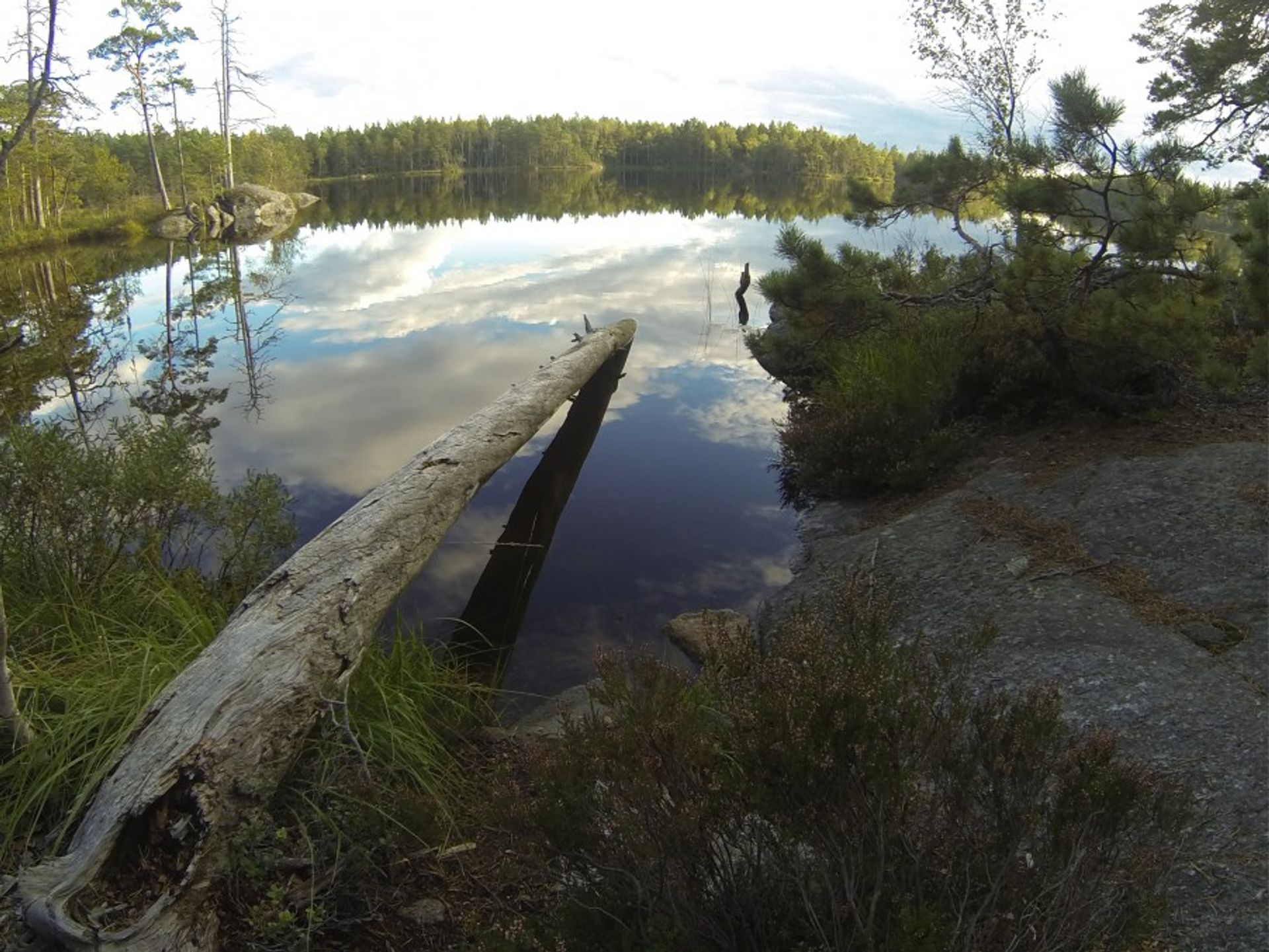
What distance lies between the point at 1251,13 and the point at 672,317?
9.71m

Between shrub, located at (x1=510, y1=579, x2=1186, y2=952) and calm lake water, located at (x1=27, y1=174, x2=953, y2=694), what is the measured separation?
3.10 m

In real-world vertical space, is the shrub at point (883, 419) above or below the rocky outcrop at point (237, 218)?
below

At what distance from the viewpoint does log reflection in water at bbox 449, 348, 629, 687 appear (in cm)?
543

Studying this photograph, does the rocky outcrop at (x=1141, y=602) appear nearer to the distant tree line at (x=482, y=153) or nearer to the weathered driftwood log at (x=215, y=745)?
the weathered driftwood log at (x=215, y=745)

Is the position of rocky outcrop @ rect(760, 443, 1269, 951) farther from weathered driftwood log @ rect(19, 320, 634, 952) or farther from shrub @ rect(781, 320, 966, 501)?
weathered driftwood log @ rect(19, 320, 634, 952)

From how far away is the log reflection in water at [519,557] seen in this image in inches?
214

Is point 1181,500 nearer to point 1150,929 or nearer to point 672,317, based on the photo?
point 1150,929

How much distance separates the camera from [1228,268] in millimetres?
5402

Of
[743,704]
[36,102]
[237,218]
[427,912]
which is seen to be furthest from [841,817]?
[237,218]

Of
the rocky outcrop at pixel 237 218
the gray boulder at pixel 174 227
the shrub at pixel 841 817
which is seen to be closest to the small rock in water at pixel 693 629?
the shrub at pixel 841 817

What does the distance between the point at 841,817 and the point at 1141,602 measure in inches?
136

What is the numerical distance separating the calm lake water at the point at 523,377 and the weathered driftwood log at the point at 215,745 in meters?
0.98

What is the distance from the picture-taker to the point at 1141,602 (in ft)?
14.6

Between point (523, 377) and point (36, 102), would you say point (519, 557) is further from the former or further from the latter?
point (523, 377)
